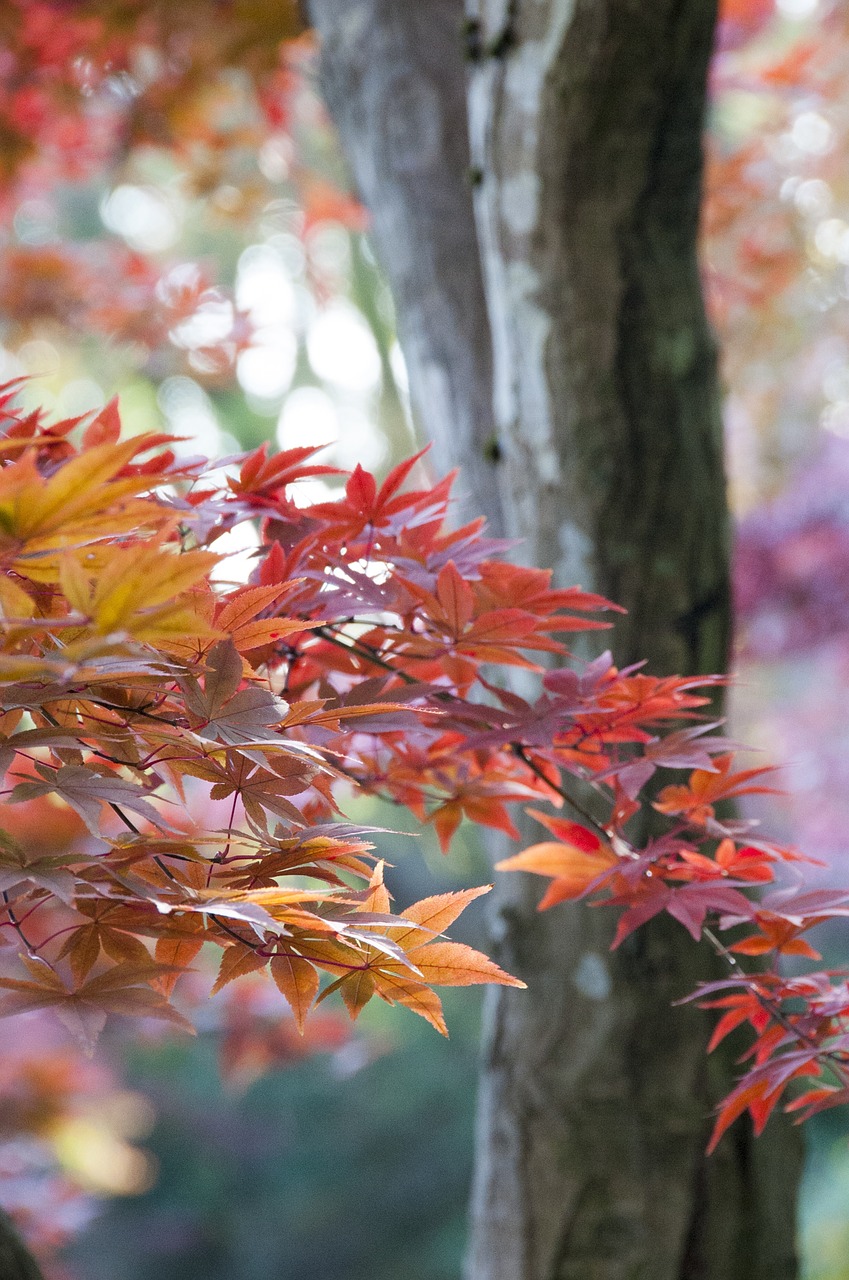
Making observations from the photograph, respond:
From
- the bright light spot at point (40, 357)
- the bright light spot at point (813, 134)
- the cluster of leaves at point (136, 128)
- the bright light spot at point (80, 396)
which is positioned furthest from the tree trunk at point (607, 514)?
the bright light spot at point (80, 396)

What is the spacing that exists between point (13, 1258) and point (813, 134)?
359cm

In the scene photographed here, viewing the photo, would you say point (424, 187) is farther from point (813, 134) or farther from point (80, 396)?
point (80, 396)

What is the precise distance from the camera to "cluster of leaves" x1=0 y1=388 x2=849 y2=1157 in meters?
0.32

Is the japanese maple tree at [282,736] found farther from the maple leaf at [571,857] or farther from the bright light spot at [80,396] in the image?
the bright light spot at [80,396]

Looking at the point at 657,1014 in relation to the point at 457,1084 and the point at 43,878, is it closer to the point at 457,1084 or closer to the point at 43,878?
the point at 43,878

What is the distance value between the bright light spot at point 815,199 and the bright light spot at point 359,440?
3.48 m

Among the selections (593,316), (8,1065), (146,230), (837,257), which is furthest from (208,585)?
(146,230)

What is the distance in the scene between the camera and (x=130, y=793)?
0.35 metres

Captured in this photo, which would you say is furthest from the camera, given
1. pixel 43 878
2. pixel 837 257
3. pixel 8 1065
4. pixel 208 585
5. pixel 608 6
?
pixel 837 257

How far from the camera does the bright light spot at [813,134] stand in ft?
10.2

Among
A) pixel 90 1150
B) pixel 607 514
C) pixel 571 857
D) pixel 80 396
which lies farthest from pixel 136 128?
pixel 80 396

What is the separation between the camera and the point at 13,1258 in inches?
23.0

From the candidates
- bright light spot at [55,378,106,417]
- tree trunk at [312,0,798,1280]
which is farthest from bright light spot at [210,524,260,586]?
bright light spot at [55,378,106,417]

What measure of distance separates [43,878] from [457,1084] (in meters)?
4.31
